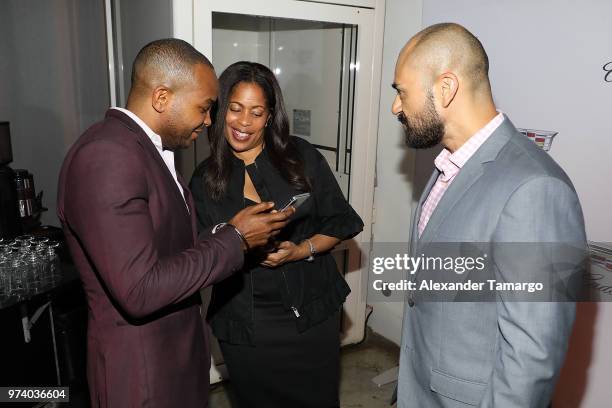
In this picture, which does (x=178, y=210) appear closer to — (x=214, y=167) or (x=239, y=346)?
(x=214, y=167)

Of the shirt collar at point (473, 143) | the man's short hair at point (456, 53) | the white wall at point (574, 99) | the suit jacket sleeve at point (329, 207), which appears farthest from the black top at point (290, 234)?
the white wall at point (574, 99)

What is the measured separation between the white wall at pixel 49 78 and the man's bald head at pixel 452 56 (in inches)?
107

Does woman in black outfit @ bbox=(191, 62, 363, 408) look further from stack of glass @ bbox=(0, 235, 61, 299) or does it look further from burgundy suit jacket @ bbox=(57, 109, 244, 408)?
stack of glass @ bbox=(0, 235, 61, 299)

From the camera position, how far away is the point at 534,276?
1112mm

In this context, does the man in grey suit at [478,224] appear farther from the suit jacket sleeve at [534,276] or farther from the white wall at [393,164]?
the white wall at [393,164]

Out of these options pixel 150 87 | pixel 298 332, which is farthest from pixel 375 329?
pixel 150 87

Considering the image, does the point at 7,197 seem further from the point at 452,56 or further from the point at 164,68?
the point at 452,56

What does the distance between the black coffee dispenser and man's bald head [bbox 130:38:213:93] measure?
1.59 meters

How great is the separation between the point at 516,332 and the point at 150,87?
45.6 inches

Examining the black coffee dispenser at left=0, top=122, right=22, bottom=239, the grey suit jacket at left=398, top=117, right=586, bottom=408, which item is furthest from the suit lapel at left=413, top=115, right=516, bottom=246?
the black coffee dispenser at left=0, top=122, right=22, bottom=239

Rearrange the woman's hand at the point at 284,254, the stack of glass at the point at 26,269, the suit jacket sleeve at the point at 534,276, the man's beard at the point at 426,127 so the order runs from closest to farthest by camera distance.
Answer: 1. the suit jacket sleeve at the point at 534,276
2. the man's beard at the point at 426,127
3. the woman's hand at the point at 284,254
4. the stack of glass at the point at 26,269

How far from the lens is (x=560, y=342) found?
1.14m

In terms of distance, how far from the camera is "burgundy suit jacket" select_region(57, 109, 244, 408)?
1.16m

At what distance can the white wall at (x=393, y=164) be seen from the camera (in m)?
2.88
